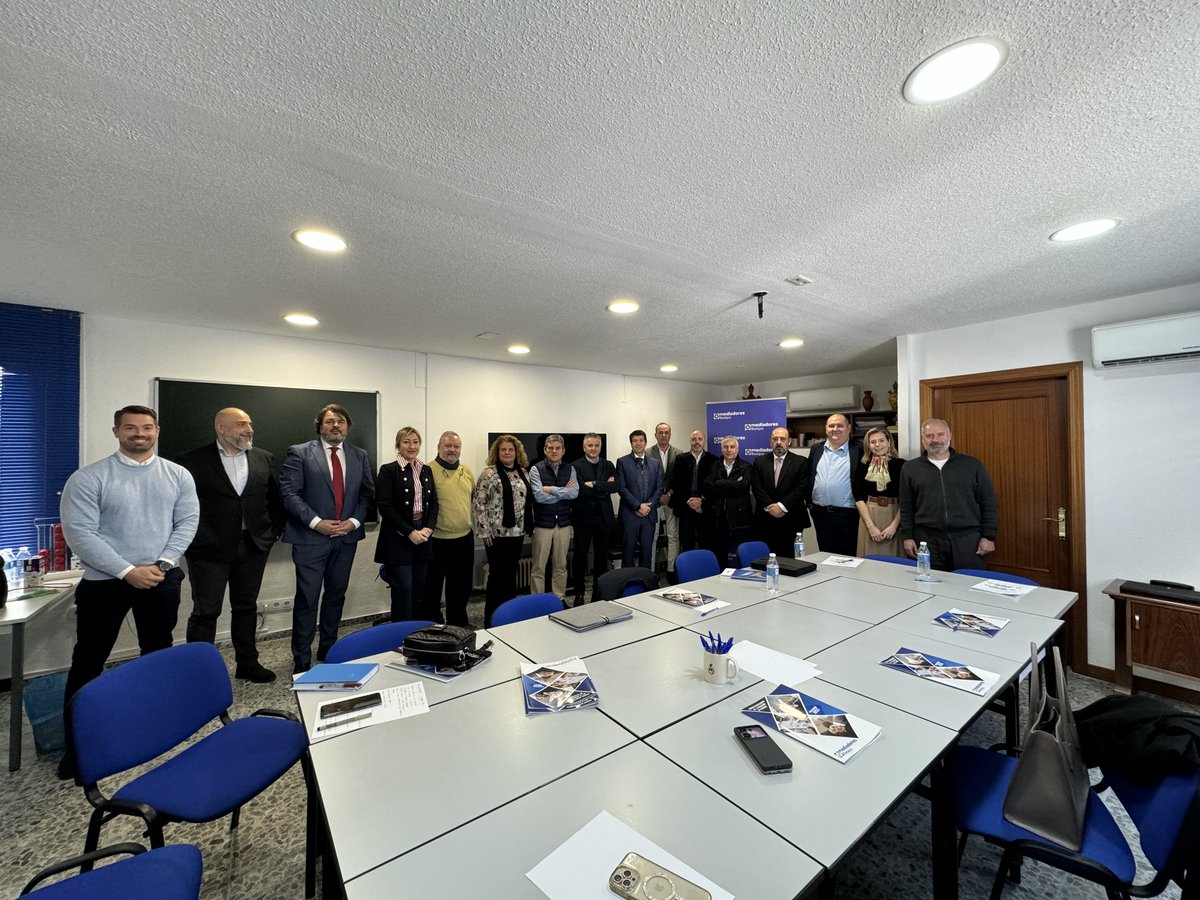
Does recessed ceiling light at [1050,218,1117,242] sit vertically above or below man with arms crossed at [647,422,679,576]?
above

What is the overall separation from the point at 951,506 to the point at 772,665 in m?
2.47

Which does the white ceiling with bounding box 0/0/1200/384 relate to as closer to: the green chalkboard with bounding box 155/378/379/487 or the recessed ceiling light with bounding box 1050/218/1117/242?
the recessed ceiling light with bounding box 1050/218/1117/242

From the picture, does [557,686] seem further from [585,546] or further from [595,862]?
[585,546]

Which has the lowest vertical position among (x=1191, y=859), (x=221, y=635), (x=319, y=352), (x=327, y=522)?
(x=221, y=635)

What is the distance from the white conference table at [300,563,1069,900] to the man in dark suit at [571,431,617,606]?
269 cm

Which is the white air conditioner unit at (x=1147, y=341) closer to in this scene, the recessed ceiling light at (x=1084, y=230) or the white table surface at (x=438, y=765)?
the recessed ceiling light at (x=1084, y=230)

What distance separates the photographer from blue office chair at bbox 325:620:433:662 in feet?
6.10

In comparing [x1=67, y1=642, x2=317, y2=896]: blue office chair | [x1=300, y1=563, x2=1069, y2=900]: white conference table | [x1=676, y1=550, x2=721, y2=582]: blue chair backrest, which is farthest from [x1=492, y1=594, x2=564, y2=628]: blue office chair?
[x1=676, y1=550, x2=721, y2=582]: blue chair backrest

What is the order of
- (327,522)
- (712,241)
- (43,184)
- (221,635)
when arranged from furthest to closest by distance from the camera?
(221,635) < (327,522) < (712,241) < (43,184)

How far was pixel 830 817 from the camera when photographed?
99cm

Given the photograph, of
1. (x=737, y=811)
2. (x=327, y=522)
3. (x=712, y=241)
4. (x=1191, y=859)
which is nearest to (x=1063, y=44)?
(x=712, y=241)

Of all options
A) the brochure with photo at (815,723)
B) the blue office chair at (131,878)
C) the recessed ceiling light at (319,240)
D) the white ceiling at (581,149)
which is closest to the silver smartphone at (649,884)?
the brochure with photo at (815,723)

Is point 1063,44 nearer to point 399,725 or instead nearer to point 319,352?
point 399,725

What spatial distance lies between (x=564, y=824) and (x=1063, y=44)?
82.6 inches
